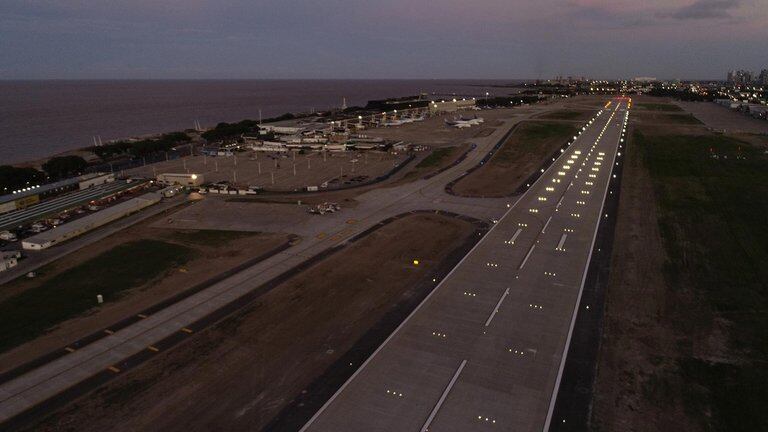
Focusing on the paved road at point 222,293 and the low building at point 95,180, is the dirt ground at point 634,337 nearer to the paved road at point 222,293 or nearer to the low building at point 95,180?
the paved road at point 222,293

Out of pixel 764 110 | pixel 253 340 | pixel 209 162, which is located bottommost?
pixel 253 340

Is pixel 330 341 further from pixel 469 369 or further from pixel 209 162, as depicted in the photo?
pixel 209 162

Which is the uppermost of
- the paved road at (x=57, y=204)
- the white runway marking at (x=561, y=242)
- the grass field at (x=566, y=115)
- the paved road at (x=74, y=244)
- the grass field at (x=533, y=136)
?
the grass field at (x=566, y=115)

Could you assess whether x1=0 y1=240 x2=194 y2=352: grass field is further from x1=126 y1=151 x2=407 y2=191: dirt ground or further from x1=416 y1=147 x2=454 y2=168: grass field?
x1=416 y1=147 x2=454 y2=168: grass field

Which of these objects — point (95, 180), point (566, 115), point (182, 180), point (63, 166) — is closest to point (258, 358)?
point (182, 180)

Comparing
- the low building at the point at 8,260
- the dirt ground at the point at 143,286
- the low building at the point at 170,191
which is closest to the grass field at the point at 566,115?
the low building at the point at 170,191

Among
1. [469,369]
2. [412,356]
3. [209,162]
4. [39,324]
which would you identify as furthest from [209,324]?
[209,162]
